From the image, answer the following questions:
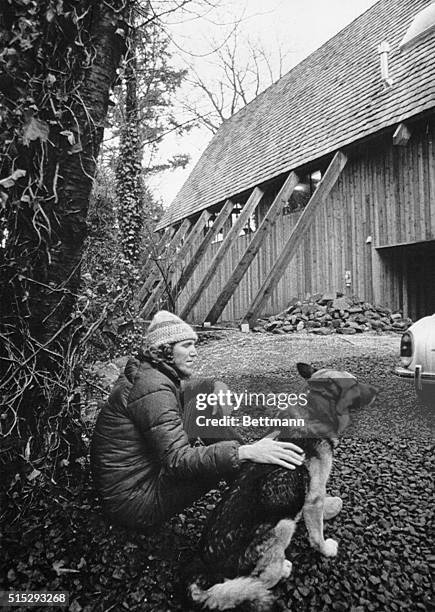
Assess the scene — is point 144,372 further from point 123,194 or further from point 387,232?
point 387,232

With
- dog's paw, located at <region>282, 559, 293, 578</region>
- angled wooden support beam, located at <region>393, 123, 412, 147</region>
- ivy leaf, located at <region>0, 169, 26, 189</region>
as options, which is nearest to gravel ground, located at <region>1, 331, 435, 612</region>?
dog's paw, located at <region>282, 559, 293, 578</region>

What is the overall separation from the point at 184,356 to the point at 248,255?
6.85 ft

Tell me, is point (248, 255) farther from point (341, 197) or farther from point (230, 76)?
point (230, 76)

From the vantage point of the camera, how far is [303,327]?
225 centimetres

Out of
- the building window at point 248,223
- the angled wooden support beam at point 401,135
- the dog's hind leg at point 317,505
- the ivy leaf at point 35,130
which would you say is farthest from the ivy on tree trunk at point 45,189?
the building window at point 248,223

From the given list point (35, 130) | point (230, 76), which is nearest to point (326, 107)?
point (230, 76)

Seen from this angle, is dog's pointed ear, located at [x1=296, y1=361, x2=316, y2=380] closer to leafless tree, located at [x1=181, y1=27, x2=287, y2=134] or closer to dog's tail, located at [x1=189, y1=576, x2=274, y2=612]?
dog's tail, located at [x1=189, y1=576, x2=274, y2=612]

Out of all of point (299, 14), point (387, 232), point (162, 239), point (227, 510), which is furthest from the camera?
point (387, 232)

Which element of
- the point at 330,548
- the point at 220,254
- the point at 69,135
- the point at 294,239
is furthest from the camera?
the point at 220,254

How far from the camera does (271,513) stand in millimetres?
1456

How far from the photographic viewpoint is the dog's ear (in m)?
1.57

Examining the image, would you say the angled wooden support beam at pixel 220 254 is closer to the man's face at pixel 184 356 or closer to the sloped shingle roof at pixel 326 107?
the sloped shingle roof at pixel 326 107

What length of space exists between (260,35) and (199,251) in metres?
1.50

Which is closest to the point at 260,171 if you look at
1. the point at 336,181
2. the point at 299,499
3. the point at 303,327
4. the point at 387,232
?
the point at 336,181
